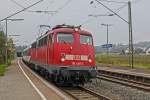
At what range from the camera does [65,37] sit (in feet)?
75.1

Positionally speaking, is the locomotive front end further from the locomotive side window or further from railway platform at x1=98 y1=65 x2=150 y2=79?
railway platform at x1=98 y1=65 x2=150 y2=79

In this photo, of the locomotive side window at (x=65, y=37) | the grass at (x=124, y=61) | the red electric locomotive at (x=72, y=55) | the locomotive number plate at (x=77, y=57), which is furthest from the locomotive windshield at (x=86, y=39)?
the grass at (x=124, y=61)

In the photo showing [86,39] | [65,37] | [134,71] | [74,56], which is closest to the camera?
[74,56]

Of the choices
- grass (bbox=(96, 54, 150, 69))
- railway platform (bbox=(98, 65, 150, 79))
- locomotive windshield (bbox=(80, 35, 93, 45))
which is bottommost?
railway platform (bbox=(98, 65, 150, 79))

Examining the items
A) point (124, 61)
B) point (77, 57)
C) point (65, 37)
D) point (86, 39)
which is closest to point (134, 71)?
point (86, 39)

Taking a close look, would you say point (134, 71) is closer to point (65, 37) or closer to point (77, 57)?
point (65, 37)

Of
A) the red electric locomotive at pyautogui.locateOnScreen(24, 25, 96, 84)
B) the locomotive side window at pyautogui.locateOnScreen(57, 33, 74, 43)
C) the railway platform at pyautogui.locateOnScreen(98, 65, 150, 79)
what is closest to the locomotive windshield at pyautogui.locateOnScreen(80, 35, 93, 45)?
the red electric locomotive at pyautogui.locateOnScreen(24, 25, 96, 84)

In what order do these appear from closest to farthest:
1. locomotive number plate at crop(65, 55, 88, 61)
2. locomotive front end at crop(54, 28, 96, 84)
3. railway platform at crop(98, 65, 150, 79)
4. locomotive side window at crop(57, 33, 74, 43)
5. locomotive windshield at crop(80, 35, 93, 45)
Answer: locomotive front end at crop(54, 28, 96, 84)
locomotive number plate at crop(65, 55, 88, 61)
locomotive side window at crop(57, 33, 74, 43)
locomotive windshield at crop(80, 35, 93, 45)
railway platform at crop(98, 65, 150, 79)

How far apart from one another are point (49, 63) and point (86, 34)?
2811mm

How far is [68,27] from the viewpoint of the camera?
23891 millimetres

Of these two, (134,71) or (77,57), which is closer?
(77,57)

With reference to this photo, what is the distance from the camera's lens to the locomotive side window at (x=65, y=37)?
22.7 m

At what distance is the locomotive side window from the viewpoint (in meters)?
22.7

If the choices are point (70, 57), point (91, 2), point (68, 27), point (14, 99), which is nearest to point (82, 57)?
point (70, 57)
